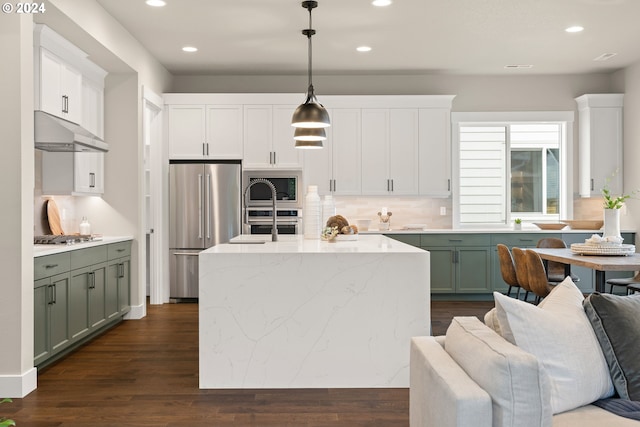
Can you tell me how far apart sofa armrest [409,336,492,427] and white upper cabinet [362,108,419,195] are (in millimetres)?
5369

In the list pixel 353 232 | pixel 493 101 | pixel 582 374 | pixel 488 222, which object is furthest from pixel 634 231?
pixel 582 374

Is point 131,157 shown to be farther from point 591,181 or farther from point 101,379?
point 591,181

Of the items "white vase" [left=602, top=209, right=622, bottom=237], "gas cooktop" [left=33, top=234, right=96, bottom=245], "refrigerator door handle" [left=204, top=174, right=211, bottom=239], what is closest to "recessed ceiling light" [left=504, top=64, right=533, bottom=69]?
"white vase" [left=602, top=209, right=622, bottom=237]

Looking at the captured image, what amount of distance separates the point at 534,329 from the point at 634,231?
6146 millimetres

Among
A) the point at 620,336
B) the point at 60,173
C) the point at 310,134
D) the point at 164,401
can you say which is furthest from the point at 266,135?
the point at 620,336

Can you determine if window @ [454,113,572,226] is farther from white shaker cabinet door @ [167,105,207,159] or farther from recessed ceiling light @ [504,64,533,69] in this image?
white shaker cabinet door @ [167,105,207,159]

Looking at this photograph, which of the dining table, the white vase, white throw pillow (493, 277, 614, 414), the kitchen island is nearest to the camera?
white throw pillow (493, 277, 614, 414)

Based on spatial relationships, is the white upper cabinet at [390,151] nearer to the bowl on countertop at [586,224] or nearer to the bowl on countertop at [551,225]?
the bowl on countertop at [551,225]

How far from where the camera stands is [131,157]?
6.25m

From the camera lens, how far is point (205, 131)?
754 cm

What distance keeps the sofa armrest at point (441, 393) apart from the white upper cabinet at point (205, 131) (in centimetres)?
554

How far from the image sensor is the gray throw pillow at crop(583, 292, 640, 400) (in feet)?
6.94

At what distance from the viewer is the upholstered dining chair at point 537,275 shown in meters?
5.35

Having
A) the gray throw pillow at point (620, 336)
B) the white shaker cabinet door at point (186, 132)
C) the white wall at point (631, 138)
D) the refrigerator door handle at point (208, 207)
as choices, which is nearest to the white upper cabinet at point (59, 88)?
the white shaker cabinet door at point (186, 132)
